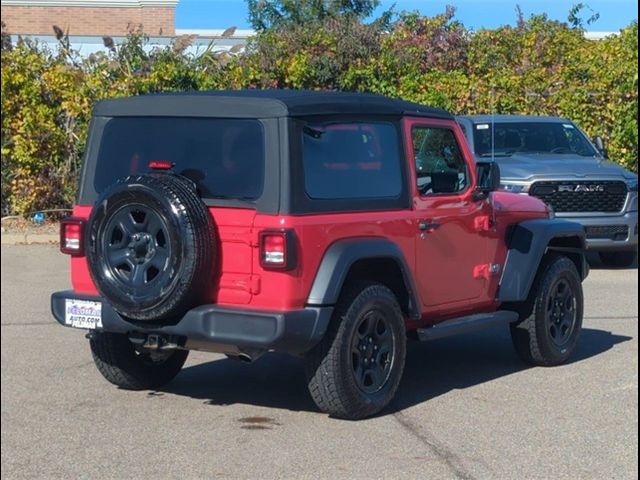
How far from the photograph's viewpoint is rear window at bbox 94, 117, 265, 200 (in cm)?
683

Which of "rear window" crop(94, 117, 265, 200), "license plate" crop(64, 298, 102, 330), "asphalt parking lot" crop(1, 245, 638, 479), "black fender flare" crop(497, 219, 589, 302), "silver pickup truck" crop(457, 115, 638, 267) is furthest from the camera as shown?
"silver pickup truck" crop(457, 115, 638, 267)

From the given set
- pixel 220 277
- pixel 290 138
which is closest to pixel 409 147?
pixel 290 138

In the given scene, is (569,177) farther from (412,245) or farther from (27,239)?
(27,239)

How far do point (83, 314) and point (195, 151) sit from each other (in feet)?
4.00

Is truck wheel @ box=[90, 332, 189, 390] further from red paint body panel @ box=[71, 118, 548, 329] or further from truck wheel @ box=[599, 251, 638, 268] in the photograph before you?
truck wheel @ box=[599, 251, 638, 268]

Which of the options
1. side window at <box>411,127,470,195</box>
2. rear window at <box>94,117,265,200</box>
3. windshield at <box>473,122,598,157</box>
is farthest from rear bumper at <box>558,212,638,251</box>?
rear window at <box>94,117,265,200</box>

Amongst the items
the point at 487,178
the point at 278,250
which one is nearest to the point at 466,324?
the point at 487,178

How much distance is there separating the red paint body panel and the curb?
28.0ft

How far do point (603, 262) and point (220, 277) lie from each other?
9.48 m

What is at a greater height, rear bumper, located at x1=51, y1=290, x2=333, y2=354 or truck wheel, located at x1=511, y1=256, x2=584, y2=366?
rear bumper, located at x1=51, y1=290, x2=333, y2=354

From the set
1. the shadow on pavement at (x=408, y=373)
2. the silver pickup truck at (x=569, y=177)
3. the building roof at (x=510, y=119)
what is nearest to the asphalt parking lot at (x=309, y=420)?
the shadow on pavement at (x=408, y=373)

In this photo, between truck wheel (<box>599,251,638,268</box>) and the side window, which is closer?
the side window

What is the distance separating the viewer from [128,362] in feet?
25.5

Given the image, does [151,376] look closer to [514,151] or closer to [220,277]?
[220,277]
